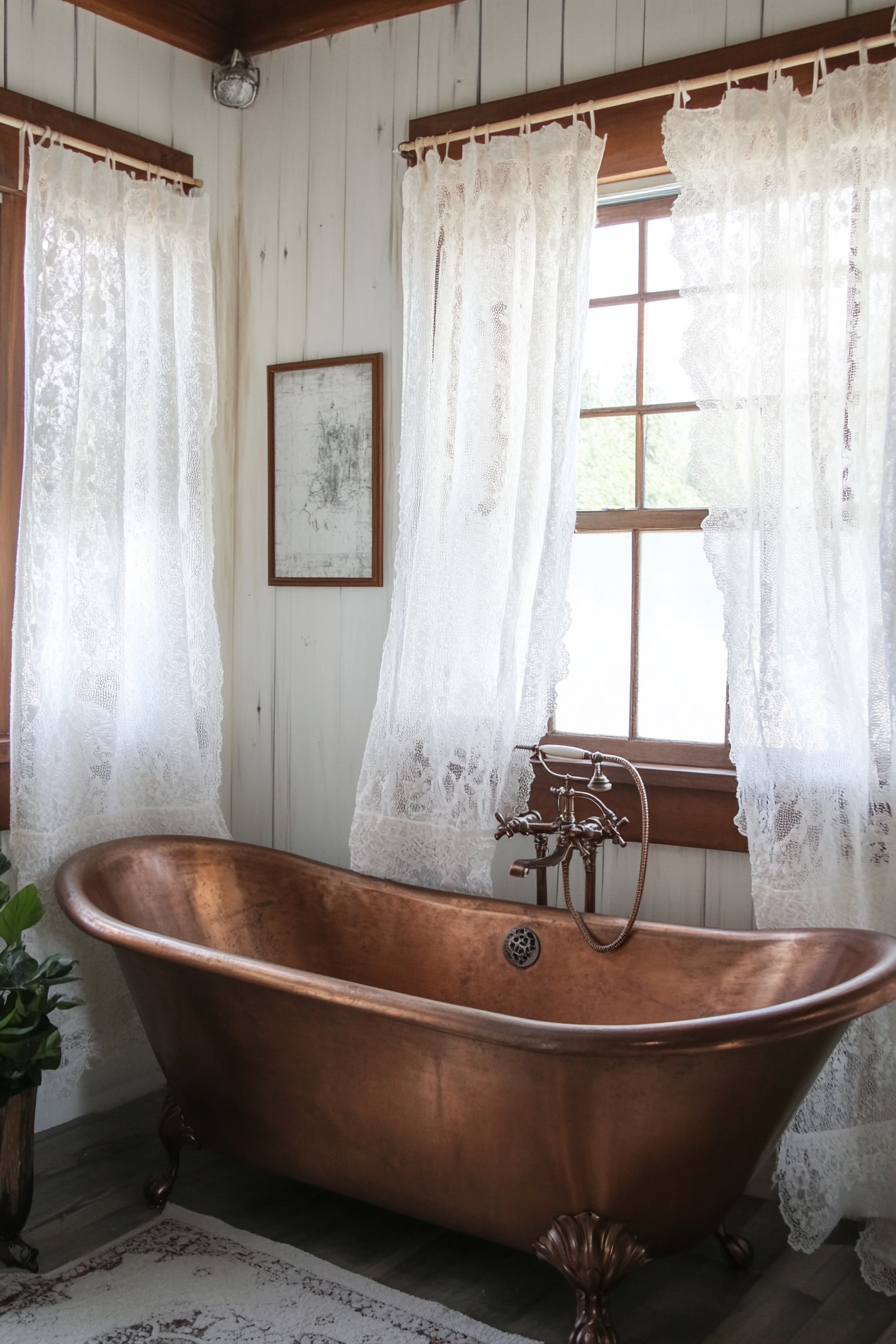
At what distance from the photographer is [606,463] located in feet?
9.82

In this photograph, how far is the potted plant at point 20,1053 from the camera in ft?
7.74

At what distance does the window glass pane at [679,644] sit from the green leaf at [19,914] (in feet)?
4.73

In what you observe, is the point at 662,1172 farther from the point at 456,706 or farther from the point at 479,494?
the point at 479,494

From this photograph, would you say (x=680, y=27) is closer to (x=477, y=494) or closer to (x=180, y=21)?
(x=477, y=494)

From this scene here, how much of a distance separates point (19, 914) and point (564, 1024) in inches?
44.9

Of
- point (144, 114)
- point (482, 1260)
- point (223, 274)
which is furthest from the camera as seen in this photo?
point (223, 274)

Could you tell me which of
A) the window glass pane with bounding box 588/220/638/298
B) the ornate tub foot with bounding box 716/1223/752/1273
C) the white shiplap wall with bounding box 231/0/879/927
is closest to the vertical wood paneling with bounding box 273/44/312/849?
the white shiplap wall with bounding box 231/0/879/927

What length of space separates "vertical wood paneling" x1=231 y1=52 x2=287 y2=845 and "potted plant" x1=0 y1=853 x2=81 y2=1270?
109 cm

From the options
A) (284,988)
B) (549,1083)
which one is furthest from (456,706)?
(549,1083)

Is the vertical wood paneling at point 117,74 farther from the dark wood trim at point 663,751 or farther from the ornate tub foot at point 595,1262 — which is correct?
the ornate tub foot at point 595,1262

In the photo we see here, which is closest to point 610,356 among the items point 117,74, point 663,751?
point 663,751

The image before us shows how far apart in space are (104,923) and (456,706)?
3.04ft

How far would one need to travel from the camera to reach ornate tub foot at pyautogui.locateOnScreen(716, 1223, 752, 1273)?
234 centimetres

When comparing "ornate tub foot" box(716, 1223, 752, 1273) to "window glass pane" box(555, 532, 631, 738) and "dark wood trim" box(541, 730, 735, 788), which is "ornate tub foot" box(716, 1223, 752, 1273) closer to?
"dark wood trim" box(541, 730, 735, 788)
